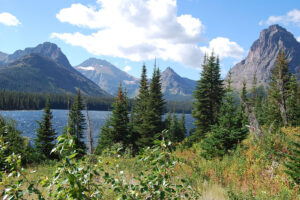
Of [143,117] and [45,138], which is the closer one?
[45,138]

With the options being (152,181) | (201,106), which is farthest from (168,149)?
(201,106)

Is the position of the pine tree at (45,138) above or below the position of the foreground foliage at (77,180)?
below

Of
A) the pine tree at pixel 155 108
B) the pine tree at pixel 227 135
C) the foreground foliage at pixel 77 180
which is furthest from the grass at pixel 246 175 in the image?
the pine tree at pixel 155 108

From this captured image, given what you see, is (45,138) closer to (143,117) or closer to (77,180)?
(143,117)

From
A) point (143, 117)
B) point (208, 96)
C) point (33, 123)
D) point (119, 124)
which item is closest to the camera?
point (208, 96)

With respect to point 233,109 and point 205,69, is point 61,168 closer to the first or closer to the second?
point 233,109

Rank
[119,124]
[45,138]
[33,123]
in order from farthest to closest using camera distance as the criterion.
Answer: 1. [33,123]
2. [119,124]
3. [45,138]

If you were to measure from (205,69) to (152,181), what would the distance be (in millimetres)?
23877

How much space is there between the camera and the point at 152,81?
30891mm

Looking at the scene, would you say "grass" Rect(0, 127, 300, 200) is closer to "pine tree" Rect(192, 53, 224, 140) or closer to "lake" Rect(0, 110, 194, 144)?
"pine tree" Rect(192, 53, 224, 140)

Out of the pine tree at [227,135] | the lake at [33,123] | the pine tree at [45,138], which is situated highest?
the pine tree at [227,135]

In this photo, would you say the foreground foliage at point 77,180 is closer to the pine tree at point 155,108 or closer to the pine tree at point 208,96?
the pine tree at point 208,96

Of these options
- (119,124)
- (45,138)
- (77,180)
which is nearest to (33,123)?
(45,138)

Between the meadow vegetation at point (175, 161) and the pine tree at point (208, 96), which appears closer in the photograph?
the meadow vegetation at point (175, 161)
